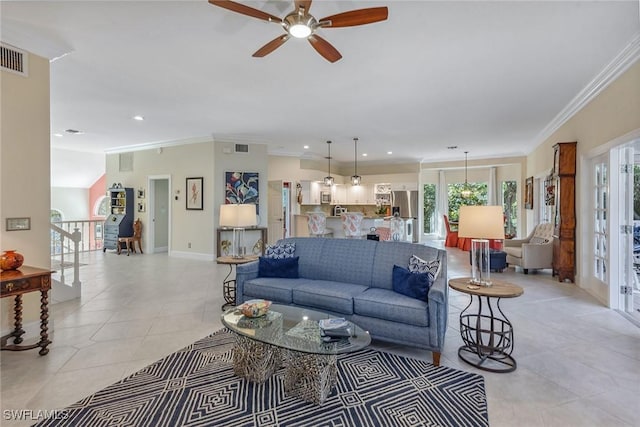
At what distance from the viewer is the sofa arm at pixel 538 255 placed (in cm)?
595

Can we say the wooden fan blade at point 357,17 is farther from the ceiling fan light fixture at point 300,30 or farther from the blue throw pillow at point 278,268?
the blue throw pillow at point 278,268

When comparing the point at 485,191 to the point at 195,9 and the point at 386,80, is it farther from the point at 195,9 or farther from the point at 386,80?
the point at 195,9

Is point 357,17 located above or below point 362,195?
→ above

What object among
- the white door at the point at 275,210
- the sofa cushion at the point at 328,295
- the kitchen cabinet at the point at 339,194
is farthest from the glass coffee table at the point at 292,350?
the kitchen cabinet at the point at 339,194

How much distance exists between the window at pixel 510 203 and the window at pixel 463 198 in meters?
0.62

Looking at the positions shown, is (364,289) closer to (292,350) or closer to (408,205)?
(292,350)

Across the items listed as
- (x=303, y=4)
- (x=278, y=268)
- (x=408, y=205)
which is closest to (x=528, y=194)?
(x=408, y=205)

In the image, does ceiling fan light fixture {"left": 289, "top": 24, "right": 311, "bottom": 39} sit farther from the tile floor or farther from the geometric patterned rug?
the tile floor

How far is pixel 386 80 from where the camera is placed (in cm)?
412

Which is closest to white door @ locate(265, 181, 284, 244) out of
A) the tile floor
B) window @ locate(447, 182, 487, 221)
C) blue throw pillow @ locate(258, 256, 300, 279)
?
the tile floor

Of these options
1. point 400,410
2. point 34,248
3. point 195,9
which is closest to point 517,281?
point 400,410

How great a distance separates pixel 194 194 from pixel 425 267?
6.23 metres

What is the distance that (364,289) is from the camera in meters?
3.25

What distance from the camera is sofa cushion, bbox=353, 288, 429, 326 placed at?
2.67 metres
